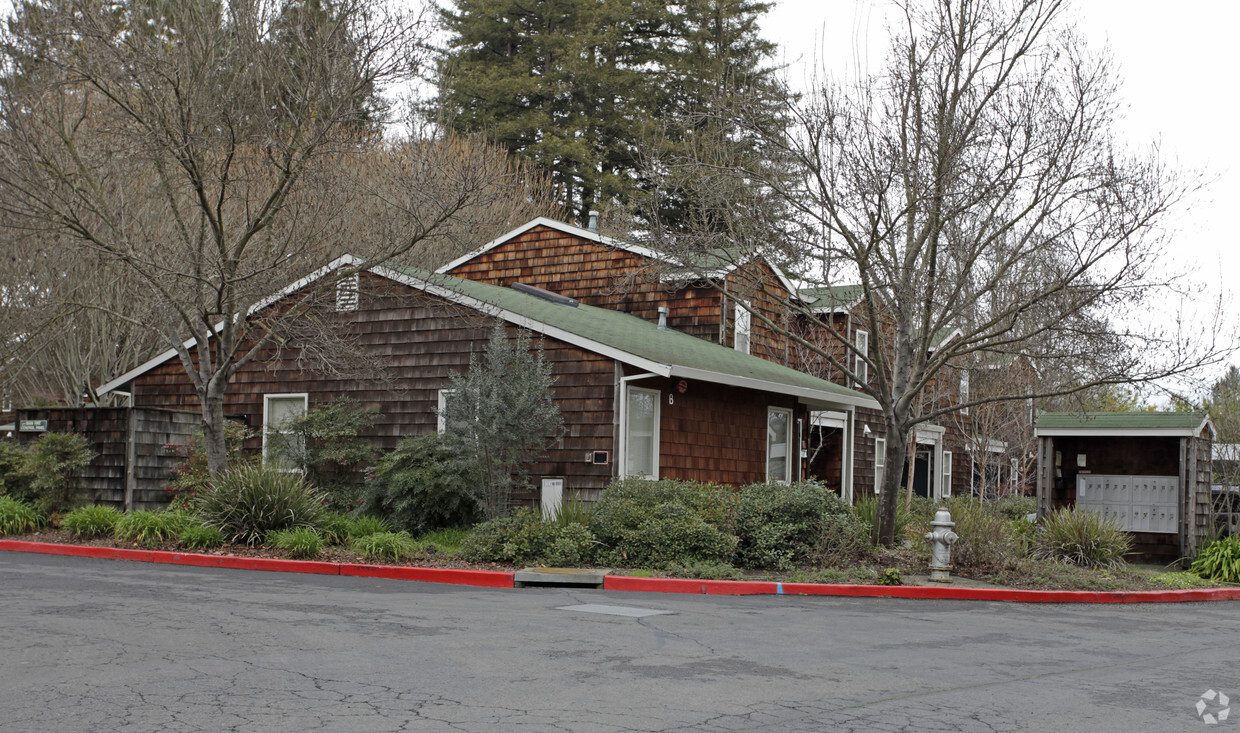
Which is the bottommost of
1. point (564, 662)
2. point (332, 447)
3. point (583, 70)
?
point (564, 662)

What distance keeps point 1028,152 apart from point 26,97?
47.0 feet

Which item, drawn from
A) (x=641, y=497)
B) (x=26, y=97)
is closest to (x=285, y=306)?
(x=26, y=97)

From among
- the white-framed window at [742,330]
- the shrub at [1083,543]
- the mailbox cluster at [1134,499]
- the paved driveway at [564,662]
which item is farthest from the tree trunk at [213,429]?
the mailbox cluster at [1134,499]

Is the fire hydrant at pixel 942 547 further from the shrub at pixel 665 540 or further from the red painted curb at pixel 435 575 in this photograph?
the red painted curb at pixel 435 575

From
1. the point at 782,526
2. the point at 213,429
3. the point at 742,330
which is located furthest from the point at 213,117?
the point at 742,330

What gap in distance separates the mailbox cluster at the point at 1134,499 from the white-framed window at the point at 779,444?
5307mm

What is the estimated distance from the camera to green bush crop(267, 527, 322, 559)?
1480cm

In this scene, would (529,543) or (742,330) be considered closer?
(529,543)

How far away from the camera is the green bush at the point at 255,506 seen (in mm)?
15516

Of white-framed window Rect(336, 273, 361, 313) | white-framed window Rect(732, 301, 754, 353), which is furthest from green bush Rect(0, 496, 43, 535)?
white-framed window Rect(732, 301, 754, 353)

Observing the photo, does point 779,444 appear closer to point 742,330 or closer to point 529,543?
point 742,330

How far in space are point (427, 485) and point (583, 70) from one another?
27.1 metres

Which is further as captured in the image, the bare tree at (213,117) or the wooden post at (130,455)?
the wooden post at (130,455)

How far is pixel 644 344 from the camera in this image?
1908cm
